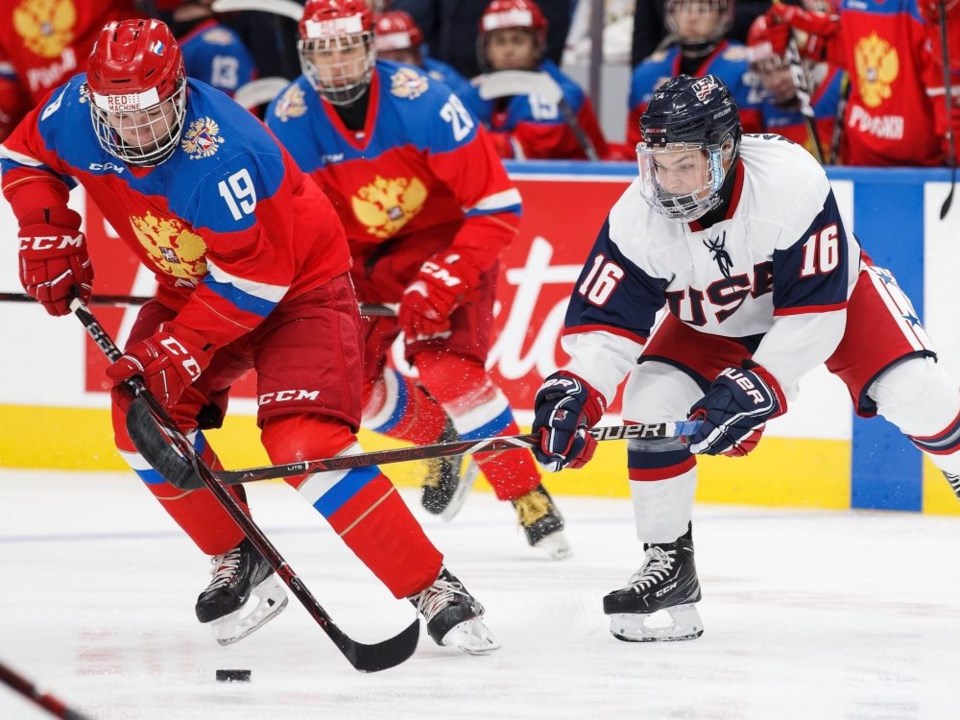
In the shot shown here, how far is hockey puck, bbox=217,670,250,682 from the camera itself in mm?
2879

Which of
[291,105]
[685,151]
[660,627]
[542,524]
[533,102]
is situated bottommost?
[542,524]

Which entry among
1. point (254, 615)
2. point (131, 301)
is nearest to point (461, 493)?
point (131, 301)

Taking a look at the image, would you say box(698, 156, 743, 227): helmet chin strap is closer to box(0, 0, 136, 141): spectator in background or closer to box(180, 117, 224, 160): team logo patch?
box(180, 117, 224, 160): team logo patch

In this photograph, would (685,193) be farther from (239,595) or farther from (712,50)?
(712,50)

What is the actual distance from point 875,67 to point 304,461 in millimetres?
2472

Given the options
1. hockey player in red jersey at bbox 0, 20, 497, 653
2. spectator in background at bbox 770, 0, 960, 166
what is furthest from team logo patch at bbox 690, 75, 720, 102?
spectator in background at bbox 770, 0, 960, 166

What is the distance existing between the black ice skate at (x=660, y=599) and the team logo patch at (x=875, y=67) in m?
1.92

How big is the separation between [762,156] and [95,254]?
240 cm

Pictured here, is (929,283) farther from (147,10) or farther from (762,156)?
(147,10)

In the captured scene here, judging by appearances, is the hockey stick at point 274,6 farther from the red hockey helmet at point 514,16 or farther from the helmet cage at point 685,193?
the helmet cage at point 685,193

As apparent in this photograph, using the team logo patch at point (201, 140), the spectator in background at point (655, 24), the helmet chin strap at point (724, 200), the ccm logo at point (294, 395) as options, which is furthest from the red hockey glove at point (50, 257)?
the spectator in background at point (655, 24)

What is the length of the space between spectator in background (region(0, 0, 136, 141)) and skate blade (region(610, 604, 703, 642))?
3.03m

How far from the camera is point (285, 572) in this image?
2.87 m

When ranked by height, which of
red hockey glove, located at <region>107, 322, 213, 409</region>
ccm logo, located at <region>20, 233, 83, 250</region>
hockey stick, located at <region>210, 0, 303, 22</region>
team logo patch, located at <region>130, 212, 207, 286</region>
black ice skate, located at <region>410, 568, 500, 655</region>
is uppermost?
team logo patch, located at <region>130, 212, 207, 286</region>
